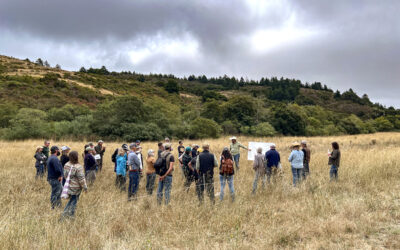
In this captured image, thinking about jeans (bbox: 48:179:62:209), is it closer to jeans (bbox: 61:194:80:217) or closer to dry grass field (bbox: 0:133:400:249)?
dry grass field (bbox: 0:133:400:249)

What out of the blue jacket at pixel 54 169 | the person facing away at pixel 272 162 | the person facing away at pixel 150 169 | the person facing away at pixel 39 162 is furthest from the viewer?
the person facing away at pixel 39 162

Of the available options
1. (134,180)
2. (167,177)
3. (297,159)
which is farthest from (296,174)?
(134,180)

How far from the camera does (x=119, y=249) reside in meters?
3.98

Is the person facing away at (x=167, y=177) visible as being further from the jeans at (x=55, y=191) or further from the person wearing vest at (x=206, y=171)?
the jeans at (x=55, y=191)

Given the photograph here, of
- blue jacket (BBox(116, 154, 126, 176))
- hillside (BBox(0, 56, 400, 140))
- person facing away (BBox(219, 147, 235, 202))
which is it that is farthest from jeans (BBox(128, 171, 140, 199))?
hillside (BBox(0, 56, 400, 140))

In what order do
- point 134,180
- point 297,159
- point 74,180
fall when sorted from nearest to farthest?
point 74,180 → point 134,180 → point 297,159

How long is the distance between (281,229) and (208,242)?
1434 mm

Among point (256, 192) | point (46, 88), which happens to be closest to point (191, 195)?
point (256, 192)


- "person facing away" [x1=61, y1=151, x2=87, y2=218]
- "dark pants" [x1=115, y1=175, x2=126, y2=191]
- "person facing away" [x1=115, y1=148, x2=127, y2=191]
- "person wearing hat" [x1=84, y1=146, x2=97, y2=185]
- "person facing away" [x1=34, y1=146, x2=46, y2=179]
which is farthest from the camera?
"person facing away" [x1=34, y1=146, x2=46, y2=179]

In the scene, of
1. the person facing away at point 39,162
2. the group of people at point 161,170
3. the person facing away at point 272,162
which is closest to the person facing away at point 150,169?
the group of people at point 161,170

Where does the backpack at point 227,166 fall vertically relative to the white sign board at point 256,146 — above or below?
below

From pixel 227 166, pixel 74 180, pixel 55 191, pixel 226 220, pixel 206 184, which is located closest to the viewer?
pixel 226 220

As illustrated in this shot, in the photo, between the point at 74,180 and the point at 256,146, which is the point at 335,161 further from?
the point at 74,180

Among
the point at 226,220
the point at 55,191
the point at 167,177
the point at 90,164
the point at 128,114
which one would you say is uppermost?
the point at 128,114
